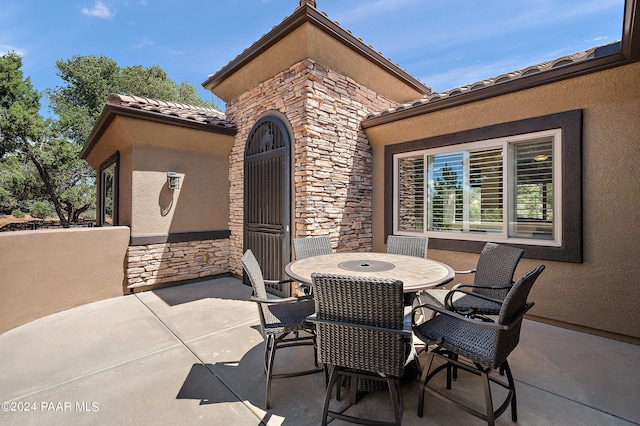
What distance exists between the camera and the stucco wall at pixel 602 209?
130 inches

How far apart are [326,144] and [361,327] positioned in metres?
3.71

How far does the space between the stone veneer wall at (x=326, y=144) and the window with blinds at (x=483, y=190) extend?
791 millimetres

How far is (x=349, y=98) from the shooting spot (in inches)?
213

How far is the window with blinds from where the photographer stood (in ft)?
13.1

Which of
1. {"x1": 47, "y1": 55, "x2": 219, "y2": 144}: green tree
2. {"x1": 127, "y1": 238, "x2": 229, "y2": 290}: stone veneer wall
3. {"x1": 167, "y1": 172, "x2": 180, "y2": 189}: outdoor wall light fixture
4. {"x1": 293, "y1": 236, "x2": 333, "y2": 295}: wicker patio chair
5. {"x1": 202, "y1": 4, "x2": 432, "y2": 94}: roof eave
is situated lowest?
{"x1": 127, "y1": 238, "x2": 229, "y2": 290}: stone veneer wall

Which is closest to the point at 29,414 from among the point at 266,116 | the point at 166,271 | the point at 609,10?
the point at 166,271

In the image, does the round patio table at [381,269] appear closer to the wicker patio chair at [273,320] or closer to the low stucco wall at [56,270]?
the wicker patio chair at [273,320]

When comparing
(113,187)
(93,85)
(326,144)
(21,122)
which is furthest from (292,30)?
(93,85)

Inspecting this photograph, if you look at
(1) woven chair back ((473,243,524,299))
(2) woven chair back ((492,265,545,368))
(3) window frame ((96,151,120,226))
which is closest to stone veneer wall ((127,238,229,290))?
(3) window frame ((96,151,120,226))

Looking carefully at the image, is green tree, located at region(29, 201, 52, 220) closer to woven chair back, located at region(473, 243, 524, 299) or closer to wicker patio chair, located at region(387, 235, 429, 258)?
wicker patio chair, located at region(387, 235, 429, 258)

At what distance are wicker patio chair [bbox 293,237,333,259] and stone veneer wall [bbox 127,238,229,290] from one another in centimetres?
313

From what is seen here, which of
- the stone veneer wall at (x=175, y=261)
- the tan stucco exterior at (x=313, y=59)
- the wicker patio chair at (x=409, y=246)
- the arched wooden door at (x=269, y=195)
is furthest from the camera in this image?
the stone veneer wall at (x=175, y=261)

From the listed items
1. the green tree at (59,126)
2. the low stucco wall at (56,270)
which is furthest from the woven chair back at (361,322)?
the green tree at (59,126)

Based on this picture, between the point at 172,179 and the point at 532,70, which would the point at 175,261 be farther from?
the point at 532,70
